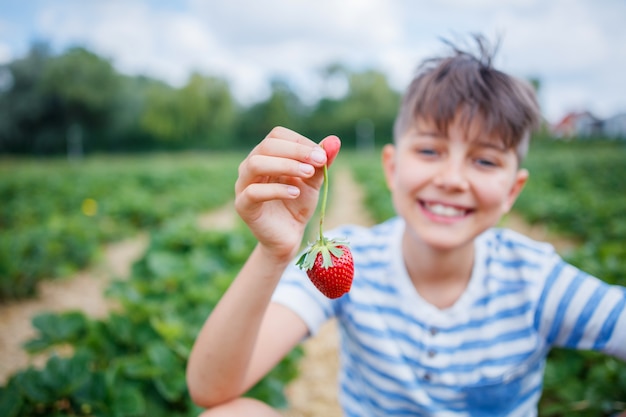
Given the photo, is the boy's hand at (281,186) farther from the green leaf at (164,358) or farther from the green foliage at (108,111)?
the green foliage at (108,111)

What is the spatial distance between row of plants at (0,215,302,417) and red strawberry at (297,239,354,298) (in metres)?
1.21

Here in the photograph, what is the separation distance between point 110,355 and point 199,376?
117cm

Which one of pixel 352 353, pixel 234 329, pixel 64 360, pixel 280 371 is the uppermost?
pixel 234 329

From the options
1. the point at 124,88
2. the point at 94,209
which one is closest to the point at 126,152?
the point at 124,88

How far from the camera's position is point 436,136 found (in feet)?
4.47

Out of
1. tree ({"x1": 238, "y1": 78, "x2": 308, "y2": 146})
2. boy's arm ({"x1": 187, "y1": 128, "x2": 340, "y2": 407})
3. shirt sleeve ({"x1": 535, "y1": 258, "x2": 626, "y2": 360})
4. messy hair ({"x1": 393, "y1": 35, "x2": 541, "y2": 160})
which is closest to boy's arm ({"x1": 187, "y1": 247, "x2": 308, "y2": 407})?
boy's arm ({"x1": 187, "y1": 128, "x2": 340, "y2": 407})

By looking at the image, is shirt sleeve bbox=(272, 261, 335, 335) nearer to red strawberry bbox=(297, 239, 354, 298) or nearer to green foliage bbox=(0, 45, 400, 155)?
red strawberry bbox=(297, 239, 354, 298)

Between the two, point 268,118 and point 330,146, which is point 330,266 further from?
point 268,118

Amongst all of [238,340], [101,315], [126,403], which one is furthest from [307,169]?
[101,315]

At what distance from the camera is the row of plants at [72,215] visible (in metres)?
3.94

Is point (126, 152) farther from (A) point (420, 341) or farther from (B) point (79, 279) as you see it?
(A) point (420, 341)

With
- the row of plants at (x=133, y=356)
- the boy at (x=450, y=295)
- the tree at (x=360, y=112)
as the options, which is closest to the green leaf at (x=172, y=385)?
the row of plants at (x=133, y=356)

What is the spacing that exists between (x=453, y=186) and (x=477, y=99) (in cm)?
31

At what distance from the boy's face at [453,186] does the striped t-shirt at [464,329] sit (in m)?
0.22
